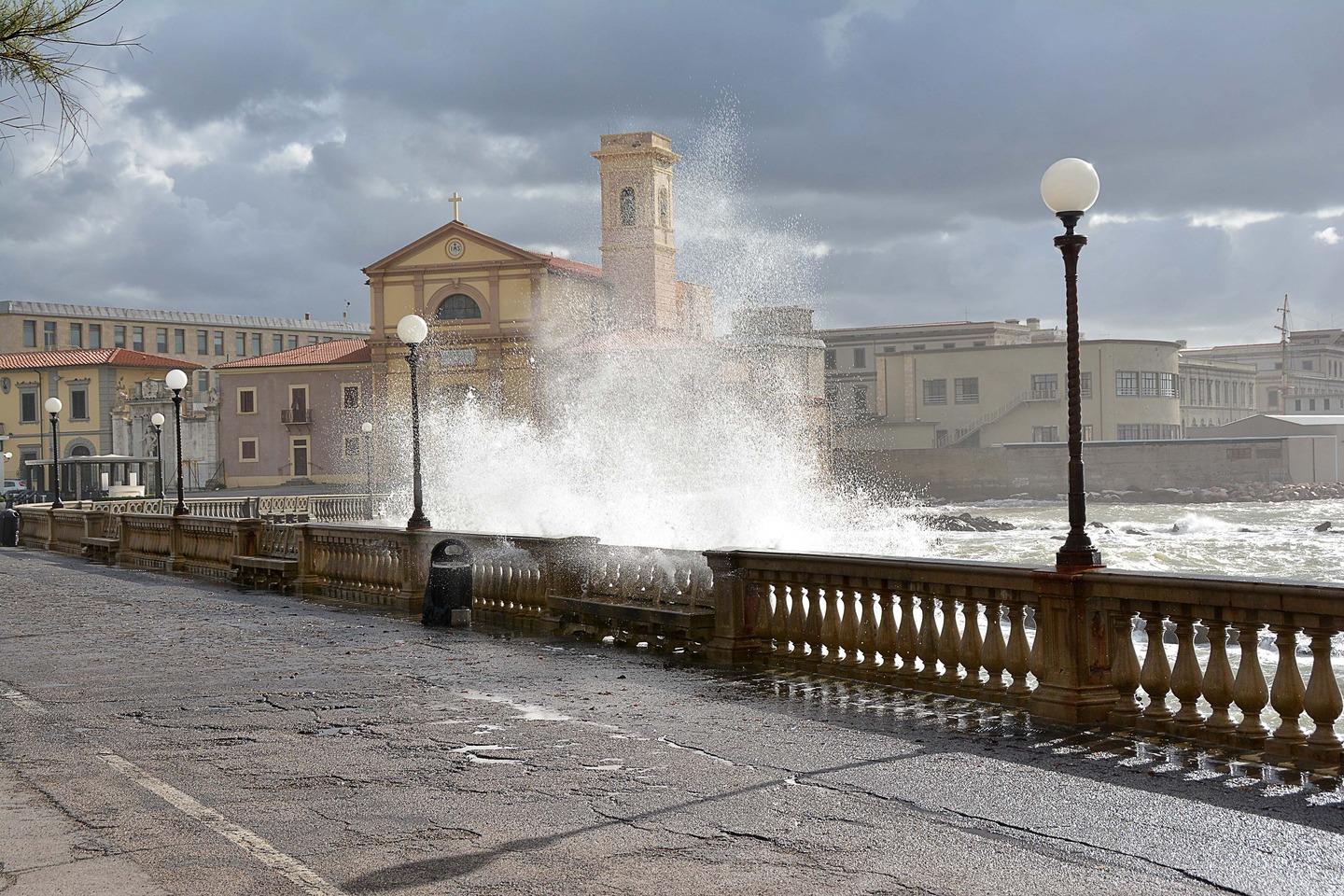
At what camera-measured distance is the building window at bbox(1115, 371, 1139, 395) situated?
88.7m

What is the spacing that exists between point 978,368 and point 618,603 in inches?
3206

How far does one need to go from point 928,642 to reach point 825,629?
1.20m

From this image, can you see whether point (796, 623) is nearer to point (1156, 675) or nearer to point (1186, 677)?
point (1156, 675)

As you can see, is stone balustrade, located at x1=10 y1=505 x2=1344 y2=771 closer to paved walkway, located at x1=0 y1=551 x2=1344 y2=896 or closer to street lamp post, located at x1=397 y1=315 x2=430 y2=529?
street lamp post, located at x1=397 y1=315 x2=430 y2=529

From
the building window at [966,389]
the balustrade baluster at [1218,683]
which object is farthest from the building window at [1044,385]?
the balustrade baluster at [1218,683]

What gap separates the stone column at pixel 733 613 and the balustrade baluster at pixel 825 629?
0.65 metres

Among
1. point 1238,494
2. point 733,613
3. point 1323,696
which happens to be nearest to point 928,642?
point 733,613

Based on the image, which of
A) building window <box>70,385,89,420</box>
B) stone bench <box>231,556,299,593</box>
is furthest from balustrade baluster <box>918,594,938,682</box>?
building window <box>70,385,89,420</box>

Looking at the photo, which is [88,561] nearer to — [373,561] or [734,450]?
[373,561]

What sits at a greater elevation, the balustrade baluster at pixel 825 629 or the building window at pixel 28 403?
the building window at pixel 28 403

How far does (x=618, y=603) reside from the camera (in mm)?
12961

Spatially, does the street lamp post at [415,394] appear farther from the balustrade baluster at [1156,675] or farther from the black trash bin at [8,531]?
the black trash bin at [8,531]

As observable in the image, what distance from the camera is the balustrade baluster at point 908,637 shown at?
9.68 metres

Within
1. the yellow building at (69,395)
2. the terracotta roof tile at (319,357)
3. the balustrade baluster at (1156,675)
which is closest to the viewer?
the balustrade baluster at (1156,675)
